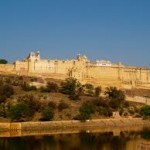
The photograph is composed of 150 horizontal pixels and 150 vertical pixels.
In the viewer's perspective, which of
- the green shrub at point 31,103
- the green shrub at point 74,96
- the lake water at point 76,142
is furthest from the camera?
the green shrub at point 74,96

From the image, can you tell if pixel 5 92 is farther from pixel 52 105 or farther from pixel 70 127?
pixel 70 127

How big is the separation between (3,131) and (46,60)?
31798 mm

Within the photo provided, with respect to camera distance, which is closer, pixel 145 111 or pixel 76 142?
pixel 76 142

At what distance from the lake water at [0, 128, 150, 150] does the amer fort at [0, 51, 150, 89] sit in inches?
1288

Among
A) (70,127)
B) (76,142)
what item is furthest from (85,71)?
(76,142)

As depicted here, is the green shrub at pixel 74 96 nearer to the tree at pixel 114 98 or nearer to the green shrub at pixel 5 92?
the tree at pixel 114 98

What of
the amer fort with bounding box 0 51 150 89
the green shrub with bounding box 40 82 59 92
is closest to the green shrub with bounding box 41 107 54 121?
the green shrub with bounding box 40 82 59 92

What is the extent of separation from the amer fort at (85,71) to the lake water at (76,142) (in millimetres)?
32706

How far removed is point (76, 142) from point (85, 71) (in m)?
43.3

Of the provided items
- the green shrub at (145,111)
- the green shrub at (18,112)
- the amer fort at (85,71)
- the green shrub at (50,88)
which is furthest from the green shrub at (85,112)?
the amer fort at (85,71)

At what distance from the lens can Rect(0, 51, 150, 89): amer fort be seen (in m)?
69.8

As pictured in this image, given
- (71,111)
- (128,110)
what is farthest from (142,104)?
(71,111)

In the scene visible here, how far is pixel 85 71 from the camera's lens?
246 ft

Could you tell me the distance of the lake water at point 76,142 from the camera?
29.5 m
